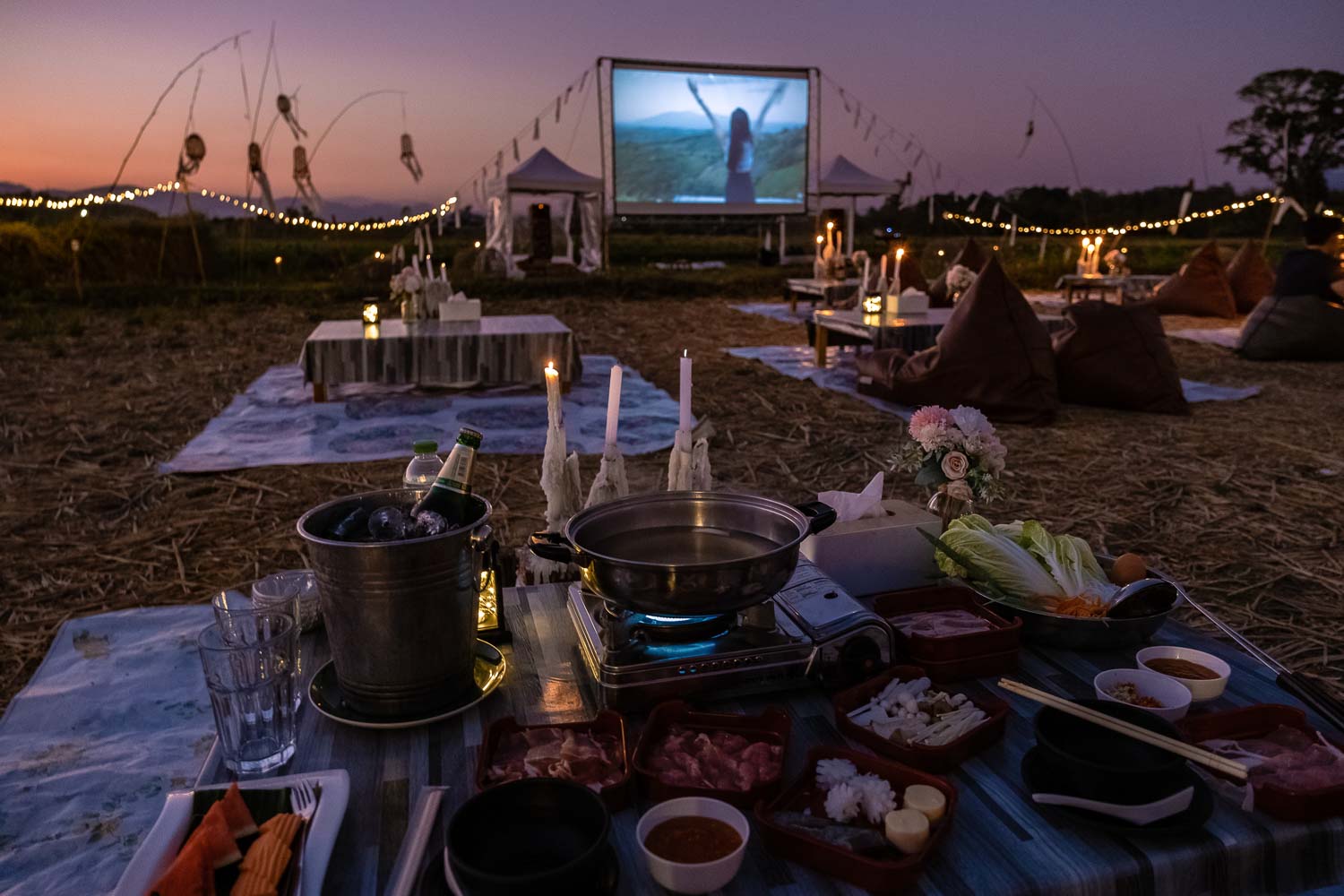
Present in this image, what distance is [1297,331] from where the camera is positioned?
937 cm

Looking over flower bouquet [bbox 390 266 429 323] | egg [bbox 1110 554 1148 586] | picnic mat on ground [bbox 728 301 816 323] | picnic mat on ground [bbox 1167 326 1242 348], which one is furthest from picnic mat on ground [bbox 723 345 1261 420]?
Answer: egg [bbox 1110 554 1148 586]

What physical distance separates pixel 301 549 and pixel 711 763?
3.48 m

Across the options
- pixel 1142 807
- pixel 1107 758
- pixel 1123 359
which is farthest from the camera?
pixel 1123 359

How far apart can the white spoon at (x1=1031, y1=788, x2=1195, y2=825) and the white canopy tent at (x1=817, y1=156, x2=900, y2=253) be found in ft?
64.6

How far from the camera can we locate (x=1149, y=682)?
5.01 ft

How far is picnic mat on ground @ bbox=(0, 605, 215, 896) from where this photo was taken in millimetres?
2209

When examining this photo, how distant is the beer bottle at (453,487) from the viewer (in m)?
1.51

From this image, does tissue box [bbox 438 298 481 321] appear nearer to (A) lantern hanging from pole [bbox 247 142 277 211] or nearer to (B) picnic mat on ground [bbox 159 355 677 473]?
(B) picnic mat on ground [bbox 159 355 677 473]

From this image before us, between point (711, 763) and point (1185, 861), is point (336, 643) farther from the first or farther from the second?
point (1185, 861)

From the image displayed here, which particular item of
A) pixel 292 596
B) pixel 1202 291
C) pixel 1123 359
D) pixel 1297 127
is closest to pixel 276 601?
pixel 292 596

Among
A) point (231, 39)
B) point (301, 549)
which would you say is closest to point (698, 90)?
point (231, 39)

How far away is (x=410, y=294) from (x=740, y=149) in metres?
14.4

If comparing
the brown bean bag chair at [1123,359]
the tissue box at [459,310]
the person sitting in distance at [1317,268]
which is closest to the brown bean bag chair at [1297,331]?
the person sitting in distance at [1317,268]

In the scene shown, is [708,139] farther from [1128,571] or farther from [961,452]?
[1128,571]
